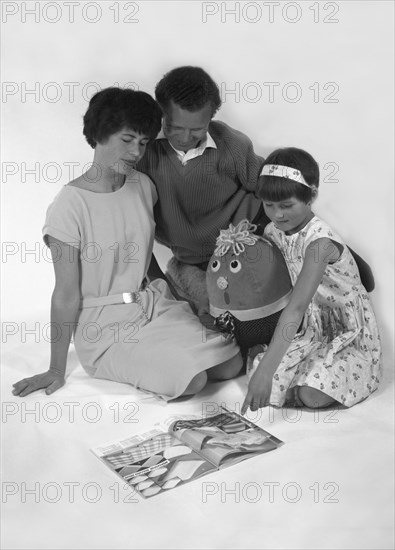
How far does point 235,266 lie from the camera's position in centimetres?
183

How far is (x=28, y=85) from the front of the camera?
7.25 ft

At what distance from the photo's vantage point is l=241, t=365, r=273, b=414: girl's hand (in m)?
1.59

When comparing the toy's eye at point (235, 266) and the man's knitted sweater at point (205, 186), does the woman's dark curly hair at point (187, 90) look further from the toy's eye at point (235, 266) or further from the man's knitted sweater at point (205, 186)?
the toy's eye at point (235, 266)

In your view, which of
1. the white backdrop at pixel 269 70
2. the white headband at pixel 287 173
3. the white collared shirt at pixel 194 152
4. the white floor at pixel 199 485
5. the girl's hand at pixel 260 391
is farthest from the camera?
the white backdrop at pixel 269 70

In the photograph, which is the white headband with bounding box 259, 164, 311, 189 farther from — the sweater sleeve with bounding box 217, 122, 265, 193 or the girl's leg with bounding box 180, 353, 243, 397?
the girl's leg with bounding box 180, 353, 243, 397

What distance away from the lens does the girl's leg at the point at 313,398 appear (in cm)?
173

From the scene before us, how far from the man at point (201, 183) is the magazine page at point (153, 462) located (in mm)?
537

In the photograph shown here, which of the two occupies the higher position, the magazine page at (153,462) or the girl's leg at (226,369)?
the girl's leg at (226,369)

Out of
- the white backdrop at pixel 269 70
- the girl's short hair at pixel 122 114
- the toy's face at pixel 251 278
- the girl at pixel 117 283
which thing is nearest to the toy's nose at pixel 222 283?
the toy's face at pixel 251 278

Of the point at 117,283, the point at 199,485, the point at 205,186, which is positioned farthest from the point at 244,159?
the point at 199,485

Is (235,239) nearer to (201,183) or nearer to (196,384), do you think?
(201,183)

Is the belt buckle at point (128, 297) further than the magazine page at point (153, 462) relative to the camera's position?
Yes

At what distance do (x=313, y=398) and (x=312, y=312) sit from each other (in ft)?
0.77

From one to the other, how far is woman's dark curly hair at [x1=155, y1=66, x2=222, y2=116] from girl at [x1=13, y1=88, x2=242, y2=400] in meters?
0.04
